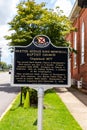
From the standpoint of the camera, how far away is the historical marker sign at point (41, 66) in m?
9.34

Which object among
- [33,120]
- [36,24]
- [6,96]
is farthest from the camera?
[36,24]

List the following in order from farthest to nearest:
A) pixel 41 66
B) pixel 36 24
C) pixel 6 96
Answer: pixel 36 24 → pixel 6 96 → pixel 41 66

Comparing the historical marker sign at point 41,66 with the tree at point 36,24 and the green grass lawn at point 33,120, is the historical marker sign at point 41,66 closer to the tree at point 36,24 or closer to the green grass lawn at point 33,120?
→ the green grass lawn at point 33,120

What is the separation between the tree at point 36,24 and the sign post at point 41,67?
873 inches

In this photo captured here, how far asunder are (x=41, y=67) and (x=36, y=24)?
23.8m

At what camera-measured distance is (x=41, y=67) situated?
9.36 meters

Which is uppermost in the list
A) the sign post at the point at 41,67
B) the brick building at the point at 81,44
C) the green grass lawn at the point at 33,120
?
the brick building at the point at 81,44

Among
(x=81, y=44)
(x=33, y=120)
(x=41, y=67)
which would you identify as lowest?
(x=33, y=120)

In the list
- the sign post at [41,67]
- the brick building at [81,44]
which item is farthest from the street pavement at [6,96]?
the sign post at [41,67]

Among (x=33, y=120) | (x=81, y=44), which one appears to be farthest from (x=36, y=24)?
(x=33, y=120)

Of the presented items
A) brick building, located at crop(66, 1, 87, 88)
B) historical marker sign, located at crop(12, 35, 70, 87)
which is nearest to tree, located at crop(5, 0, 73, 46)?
brick building, located at crop(66, 1, 87, 88)

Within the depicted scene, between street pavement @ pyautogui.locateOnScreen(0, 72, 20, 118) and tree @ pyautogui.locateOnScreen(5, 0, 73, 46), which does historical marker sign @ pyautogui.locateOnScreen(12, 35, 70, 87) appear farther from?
tree @ pyautogui.locateOnScreen(5, 0, 73, 46)

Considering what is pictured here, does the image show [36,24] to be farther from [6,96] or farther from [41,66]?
[41,66]

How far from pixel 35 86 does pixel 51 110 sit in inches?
310
